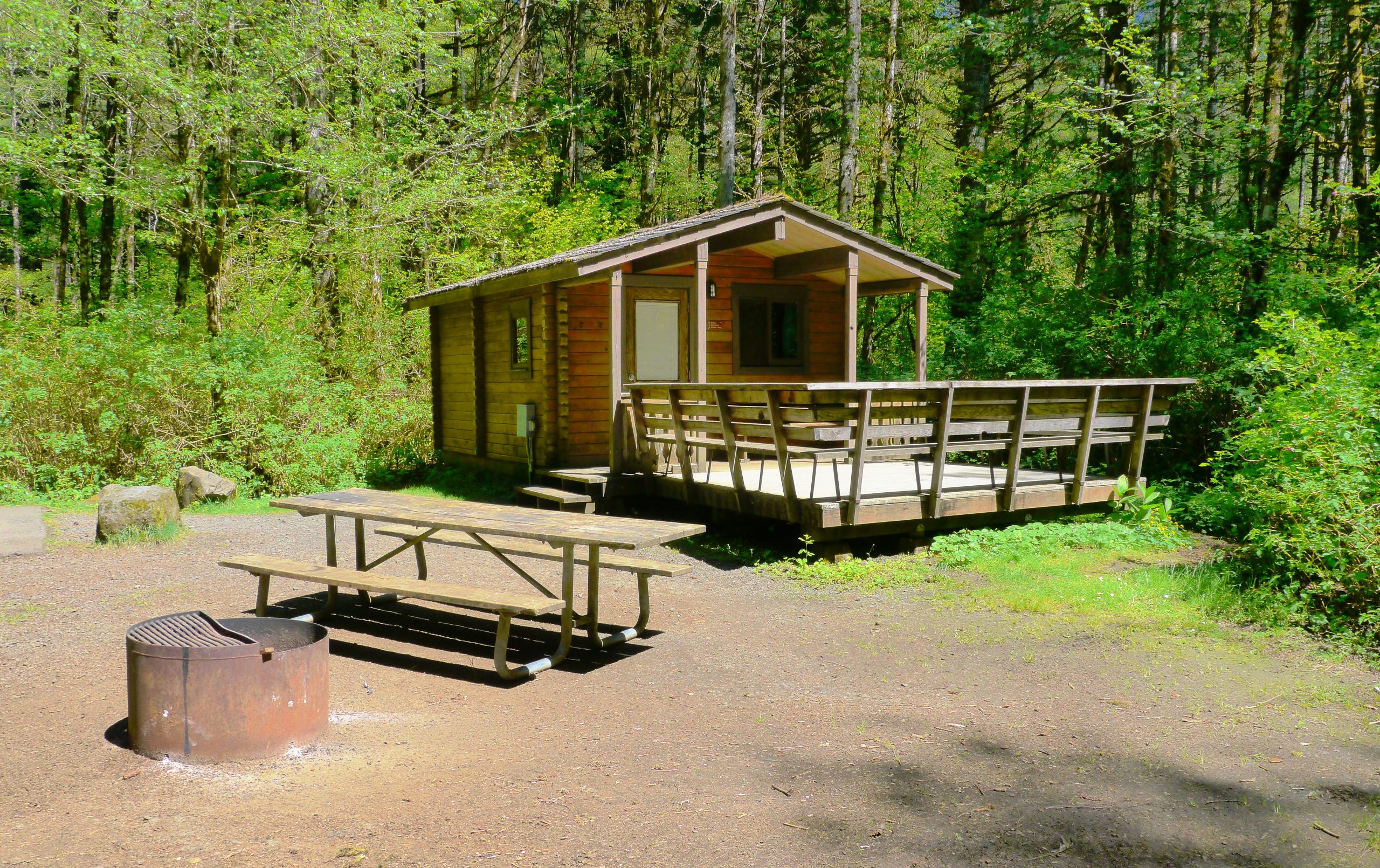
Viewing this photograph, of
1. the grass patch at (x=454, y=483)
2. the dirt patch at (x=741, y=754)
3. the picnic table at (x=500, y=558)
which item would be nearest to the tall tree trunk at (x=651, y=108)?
the grass patch at (x=454, y=483)

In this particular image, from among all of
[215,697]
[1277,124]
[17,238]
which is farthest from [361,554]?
[17,238]

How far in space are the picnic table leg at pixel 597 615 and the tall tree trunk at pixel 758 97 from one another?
17.5 m

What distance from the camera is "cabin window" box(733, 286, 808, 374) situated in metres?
13.5

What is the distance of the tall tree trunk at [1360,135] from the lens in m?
11.1

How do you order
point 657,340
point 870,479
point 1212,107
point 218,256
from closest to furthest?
point 870,479 < point 657,340 < point 218,256 < point 1212,107

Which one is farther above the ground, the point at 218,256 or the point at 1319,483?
the point at 218,256

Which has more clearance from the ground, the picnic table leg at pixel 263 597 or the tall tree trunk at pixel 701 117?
the tall tree trunk at pixel 701 117

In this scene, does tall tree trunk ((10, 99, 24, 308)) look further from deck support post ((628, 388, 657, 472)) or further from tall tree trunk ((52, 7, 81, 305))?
deck support post ((628, 388, 657, 472))

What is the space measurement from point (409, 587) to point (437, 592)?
24cm

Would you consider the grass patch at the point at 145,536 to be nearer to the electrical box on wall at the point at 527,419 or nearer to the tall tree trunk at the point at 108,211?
the electrical box on wall at the point at 527,419

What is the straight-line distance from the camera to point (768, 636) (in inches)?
245

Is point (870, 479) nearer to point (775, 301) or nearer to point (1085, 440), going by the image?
point (1085, 440)

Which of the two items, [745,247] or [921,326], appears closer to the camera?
[745,247]

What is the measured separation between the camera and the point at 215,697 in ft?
12.3
